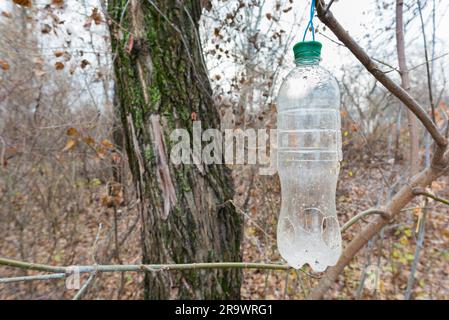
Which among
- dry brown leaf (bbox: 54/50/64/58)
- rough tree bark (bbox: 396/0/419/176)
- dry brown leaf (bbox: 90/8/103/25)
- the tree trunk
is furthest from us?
dry brown leaf (bbox: 54/50/64/58)

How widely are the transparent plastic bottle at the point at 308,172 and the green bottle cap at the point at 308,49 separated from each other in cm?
64

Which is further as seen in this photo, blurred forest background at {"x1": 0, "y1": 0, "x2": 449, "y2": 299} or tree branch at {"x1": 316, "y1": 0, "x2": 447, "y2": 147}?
blurred forest background at {"x1": 0, "y1": 0, "x2": 449, "y2": 299}

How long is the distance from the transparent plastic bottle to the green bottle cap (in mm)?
644

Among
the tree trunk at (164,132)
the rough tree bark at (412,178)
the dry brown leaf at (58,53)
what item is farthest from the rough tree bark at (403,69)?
the dry brown leaf at (58,53)

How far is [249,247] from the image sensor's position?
3.95 metres

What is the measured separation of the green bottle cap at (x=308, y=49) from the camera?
85 cm

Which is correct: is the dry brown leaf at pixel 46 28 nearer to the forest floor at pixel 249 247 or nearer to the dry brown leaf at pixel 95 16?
the dry brown leaf at pixel 95 16

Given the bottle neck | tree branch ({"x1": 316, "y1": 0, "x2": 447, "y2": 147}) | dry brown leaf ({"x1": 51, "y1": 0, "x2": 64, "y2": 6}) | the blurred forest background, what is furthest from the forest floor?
the bottle neck

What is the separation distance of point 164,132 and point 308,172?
965 millimetres

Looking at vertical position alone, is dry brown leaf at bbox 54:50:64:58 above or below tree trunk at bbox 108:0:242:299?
above

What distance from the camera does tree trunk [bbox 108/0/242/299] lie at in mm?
1703

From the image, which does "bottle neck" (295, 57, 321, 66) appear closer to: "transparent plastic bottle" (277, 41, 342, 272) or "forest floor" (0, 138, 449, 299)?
"transparent plastic bottle" (277, 41, 342, 272)

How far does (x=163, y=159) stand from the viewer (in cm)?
171

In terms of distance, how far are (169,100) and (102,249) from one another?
93.8 inches
